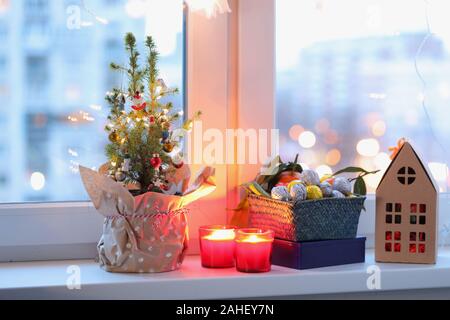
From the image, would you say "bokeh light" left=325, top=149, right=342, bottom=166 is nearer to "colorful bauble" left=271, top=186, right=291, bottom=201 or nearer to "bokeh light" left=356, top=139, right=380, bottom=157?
"bokeh light" left=356, top=139, right=380, bottom=157

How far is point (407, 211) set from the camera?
5.29 ft

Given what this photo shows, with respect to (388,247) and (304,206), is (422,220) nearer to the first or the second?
(388,247)

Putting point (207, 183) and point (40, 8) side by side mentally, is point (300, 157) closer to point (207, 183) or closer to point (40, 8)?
point (207, 183)

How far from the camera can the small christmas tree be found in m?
1.51

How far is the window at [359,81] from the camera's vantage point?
180 centimetres

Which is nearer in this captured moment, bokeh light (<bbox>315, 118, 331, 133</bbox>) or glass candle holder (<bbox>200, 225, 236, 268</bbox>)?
glass candle holder (<bbox>200, 225, 236, 268</bbox>)

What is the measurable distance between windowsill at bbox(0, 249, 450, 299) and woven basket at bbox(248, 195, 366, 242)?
0.25 feet

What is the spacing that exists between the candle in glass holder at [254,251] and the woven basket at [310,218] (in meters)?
0.06

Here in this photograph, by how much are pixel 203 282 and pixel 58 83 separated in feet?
1.90

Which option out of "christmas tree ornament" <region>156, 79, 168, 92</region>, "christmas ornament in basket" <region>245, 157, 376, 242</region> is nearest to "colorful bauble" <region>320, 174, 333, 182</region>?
"christmas ornament in basket" <region>245, 157, 376, 242</region>

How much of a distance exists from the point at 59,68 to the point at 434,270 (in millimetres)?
962

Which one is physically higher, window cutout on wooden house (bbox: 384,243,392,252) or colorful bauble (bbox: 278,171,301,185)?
colorful bauble (bbox: 278,171,301,185)

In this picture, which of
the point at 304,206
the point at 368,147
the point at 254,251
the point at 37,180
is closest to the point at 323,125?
the point at 368,147
